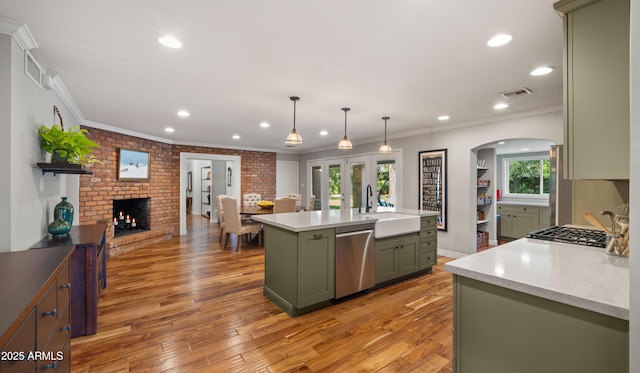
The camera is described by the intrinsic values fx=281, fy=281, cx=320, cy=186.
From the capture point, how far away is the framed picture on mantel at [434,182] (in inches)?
195

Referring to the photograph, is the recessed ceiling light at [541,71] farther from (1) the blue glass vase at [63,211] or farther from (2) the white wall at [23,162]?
(1) the blue glass vase at [63,211]

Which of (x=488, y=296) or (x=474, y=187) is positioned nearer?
(x=488, y=296)

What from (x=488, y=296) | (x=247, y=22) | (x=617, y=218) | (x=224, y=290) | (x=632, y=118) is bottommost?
(x=224, y=290)

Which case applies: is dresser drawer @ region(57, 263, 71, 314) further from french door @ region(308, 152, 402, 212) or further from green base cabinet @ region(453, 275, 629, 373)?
french door @ region(308, 152, 402, 212)

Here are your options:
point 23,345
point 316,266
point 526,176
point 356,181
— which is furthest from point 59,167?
point 526,176

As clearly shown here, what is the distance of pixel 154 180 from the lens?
6109mm

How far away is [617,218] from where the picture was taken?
155cm

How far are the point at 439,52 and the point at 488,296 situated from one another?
1.80m

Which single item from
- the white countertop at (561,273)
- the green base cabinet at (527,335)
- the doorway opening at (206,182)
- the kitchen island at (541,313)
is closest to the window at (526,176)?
the white countertop at (561,273)

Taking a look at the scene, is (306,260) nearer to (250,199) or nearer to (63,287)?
(63,287)

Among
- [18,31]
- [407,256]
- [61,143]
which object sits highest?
[18,31]

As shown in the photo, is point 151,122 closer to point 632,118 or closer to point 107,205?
point 107,205

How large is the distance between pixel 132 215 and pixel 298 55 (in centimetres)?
579

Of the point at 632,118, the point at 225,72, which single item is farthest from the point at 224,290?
the point at 632,118
